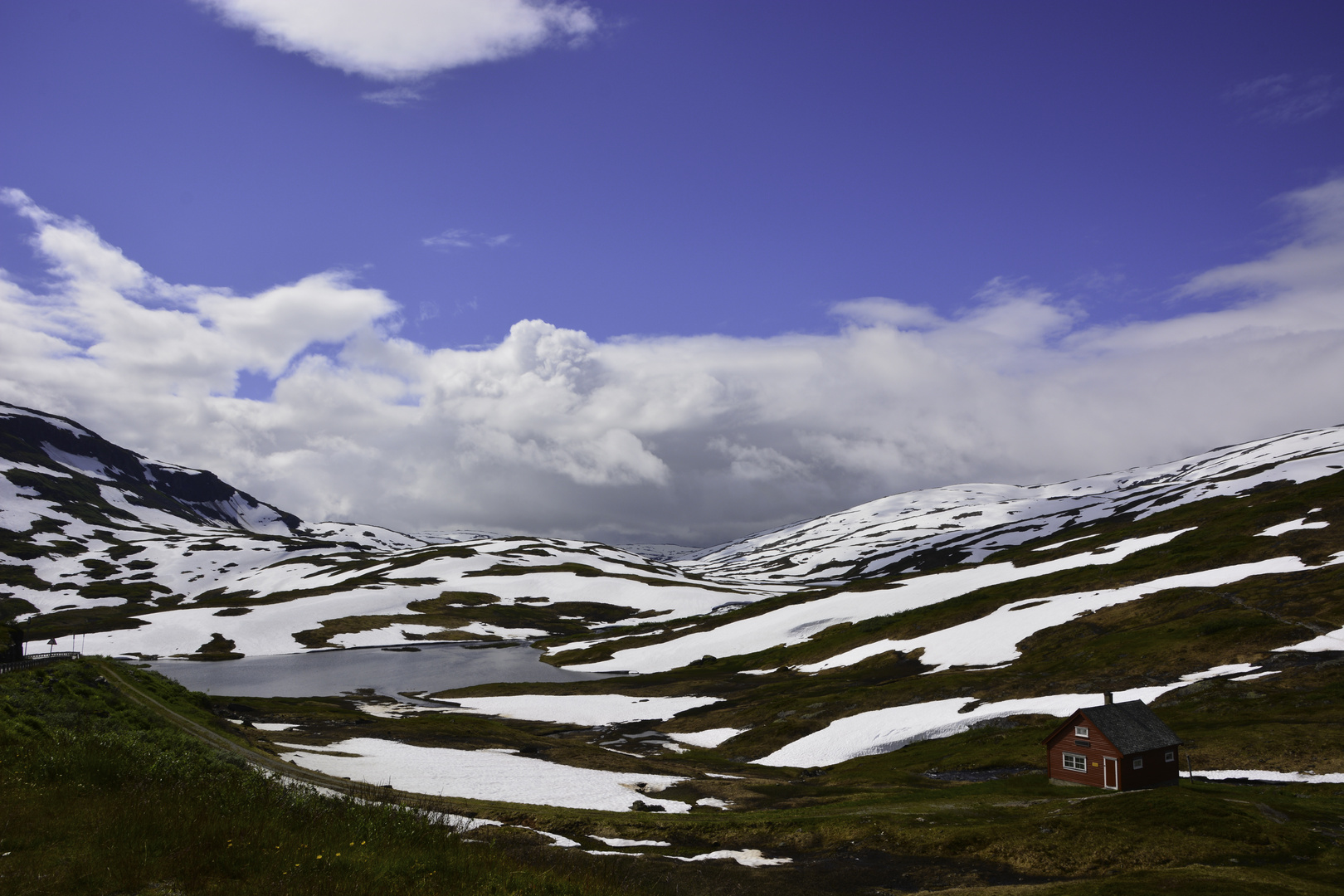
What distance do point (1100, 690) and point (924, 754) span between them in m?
17.8

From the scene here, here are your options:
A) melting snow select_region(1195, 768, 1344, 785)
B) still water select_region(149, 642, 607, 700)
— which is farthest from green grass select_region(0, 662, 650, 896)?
still water select_region(149, 642, 607, 700)

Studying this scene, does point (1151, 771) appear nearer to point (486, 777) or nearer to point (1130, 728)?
point (1130, 728)

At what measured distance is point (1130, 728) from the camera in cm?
4384

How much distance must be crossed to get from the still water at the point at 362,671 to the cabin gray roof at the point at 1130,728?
96.0 metres

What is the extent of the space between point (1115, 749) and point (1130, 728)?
252 centimetres

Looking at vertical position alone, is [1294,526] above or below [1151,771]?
above

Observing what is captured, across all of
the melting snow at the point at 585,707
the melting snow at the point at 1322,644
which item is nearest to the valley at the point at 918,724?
the melting snow at the point at 1322,644

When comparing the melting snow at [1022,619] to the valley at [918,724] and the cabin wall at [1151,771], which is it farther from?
the cabin wall at [1151,771]

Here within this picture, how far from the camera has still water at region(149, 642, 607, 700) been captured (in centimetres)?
11600

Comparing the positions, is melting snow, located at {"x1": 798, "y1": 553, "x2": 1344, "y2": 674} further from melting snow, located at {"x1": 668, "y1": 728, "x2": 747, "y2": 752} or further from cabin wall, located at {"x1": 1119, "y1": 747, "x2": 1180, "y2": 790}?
cabin wall, located at {"x1": 1119, "y1": 747, "x2": 1180, "y2": 790}

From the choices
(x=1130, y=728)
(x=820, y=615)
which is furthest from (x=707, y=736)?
(x=820, y=615)

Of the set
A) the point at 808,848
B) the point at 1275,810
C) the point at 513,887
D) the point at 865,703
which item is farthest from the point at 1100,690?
the point at 513,887

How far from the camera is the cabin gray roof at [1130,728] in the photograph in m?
42.9

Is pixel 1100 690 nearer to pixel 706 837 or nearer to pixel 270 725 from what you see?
pixel 706 837
